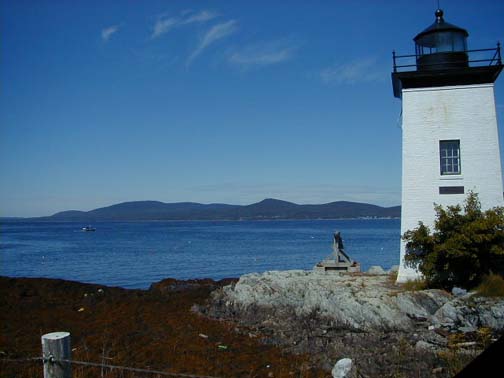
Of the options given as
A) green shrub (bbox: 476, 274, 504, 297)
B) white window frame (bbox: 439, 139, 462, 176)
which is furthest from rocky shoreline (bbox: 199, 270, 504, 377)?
white window frame (bbox: 439, 139, 462, 176)

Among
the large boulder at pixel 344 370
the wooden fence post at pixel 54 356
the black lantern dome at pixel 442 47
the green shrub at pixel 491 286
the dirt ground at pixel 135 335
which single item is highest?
the black lantern dome at pixel 442 47

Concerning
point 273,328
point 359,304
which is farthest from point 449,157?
point 273,328

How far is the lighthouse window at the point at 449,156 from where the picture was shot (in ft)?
51.6

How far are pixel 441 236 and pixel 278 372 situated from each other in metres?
7.33

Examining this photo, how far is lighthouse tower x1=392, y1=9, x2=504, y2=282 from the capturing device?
605 inches

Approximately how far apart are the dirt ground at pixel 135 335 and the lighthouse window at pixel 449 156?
8.32 m

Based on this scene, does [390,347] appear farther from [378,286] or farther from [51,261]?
[51,261]

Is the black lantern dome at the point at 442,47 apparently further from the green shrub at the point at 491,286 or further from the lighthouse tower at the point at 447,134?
the green shrub at the point at 491,286

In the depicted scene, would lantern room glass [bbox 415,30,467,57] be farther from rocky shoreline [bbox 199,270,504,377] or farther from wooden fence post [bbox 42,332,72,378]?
wooden fence post [bbox 42,332,72,378]

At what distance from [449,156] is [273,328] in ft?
26.6

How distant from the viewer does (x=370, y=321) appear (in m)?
12.6

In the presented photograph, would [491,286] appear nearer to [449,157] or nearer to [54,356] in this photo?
[449,157]

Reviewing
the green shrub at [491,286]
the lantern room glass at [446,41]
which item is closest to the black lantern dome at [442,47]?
the lantern room glass at [446,41]

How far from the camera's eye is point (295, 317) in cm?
1372
